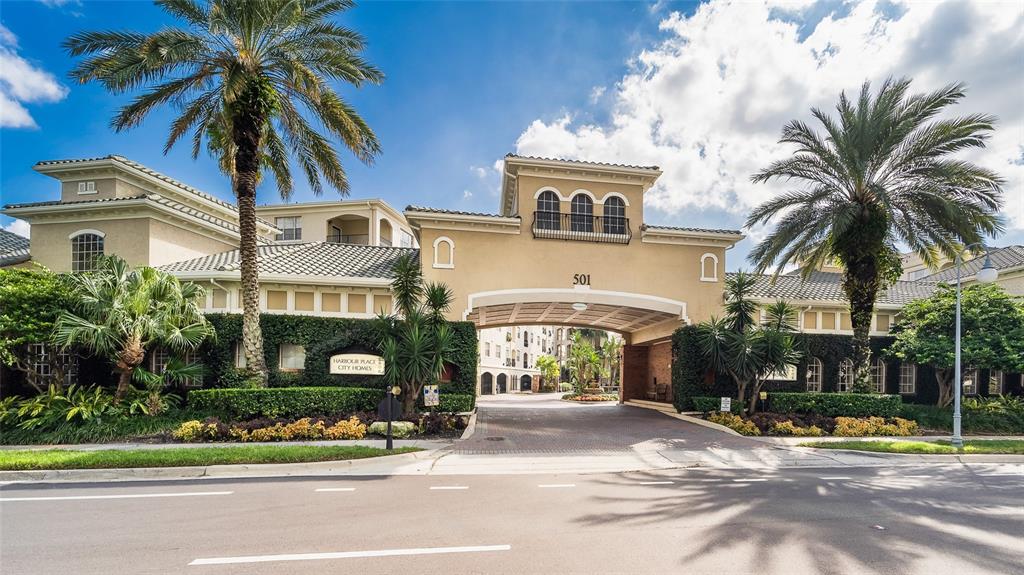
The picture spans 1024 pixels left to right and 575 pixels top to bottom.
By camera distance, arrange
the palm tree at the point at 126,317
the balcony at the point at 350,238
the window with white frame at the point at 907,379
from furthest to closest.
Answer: the balcony at the point at 350,238
the window with white frame at the point at 907,379
the palm tree at the point at 126,317

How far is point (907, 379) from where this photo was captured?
22844 mm

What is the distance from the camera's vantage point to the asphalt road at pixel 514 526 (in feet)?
19.3

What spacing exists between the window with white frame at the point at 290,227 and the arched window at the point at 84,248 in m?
19.5

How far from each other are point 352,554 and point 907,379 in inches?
1006

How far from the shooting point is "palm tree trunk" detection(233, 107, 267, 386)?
16.1 meters

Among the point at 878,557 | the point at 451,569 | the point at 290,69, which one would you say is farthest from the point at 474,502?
the point at 290,69

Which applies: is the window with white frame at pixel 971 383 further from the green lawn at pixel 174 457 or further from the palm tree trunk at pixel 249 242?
the palm tree trunk at pixel 249 242

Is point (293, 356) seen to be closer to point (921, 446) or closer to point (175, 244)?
point (175, 244)

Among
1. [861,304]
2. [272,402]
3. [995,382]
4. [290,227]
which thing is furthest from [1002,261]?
[290,227]

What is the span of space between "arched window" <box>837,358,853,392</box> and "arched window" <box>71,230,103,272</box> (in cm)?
3086

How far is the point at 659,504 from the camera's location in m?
8.46

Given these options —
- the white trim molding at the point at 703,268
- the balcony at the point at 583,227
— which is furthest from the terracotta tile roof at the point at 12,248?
the white trim molding at the point at 703,268

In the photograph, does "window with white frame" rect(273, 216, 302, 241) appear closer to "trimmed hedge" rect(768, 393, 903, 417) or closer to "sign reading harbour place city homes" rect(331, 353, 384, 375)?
"sign reading harbour place city homes" rect(331, 353, 384, 375)

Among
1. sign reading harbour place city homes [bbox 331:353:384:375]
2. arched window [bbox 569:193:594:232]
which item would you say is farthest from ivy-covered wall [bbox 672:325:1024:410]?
sign reading harbour place city homes [bbox 331:353:384:375]
